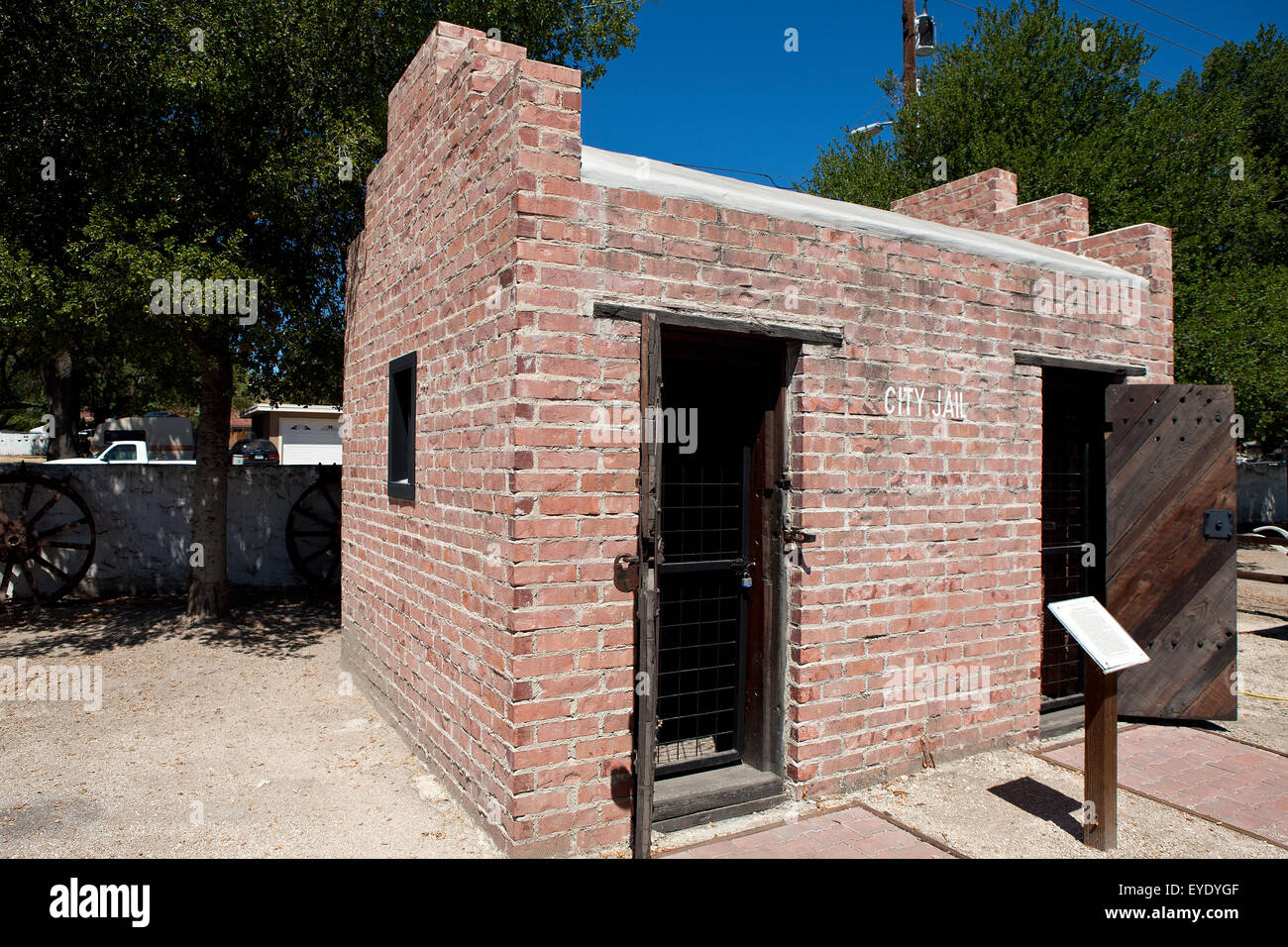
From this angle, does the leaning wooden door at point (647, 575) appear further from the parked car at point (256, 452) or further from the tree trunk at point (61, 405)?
the parked car at point (256, 452)

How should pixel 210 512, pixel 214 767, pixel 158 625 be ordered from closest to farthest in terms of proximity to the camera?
1. pixel 214 767
2. pixel 158 625
3. pixel 210 512

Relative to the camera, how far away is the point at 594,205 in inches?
144

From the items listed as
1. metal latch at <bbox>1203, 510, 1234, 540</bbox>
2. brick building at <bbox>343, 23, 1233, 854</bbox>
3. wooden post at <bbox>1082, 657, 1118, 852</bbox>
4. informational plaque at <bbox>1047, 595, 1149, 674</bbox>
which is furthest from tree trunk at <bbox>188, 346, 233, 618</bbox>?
metal latch at <bbox>1203, 510, 1234, 540</bbox>

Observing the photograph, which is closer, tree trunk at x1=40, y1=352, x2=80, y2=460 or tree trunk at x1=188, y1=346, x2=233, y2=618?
tree trunk at x1=188, y1=346, x2=233, y2=618

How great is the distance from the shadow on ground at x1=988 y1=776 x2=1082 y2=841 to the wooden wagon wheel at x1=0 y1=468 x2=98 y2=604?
1045cm

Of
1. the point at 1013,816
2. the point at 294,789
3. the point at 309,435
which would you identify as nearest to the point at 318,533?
the point at 294,789

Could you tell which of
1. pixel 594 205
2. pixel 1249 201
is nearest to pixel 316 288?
pixel 594 205

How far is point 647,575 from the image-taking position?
3197 mm

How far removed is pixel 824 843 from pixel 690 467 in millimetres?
1950

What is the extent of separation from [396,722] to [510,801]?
81.3 inches

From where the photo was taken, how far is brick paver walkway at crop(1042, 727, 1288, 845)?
4141 millimetres

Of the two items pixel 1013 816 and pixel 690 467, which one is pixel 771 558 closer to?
pixel 690 467

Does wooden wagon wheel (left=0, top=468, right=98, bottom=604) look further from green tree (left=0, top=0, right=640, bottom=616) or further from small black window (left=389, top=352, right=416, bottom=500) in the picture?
small black window (left=389, top=352, right=416, bottom=500)

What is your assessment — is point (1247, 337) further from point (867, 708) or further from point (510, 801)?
point (510, 801)
